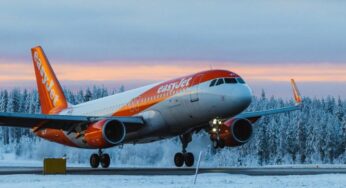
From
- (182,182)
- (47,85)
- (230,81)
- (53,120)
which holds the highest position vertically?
(47,85)

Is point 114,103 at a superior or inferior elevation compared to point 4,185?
superior

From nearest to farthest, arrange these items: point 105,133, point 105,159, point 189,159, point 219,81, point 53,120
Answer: point 219,81
point 105,133
point 53,120
point 189,159
point 105,159

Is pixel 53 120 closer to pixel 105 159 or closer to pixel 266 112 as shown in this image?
pixel 105 159

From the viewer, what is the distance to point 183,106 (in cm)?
4547

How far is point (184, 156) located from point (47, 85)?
18068 millimetres

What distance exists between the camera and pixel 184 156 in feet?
165

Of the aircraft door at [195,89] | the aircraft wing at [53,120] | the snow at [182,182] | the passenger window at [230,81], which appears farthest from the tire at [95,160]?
the snow at [182,182]

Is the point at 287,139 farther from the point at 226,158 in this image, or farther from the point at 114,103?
the point at 114,103

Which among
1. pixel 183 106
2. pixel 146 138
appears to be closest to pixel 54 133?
pixel 146 138

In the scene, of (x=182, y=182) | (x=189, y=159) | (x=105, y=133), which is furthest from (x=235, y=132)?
(x=182, y=182)

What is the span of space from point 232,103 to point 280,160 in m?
108

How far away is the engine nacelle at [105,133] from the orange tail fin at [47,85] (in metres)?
16.2

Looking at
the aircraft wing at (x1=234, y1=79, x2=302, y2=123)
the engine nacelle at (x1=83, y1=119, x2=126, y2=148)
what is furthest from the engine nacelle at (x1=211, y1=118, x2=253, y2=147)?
the engine nacelle at (x1=83, y1=119, x2=126, y2=148)

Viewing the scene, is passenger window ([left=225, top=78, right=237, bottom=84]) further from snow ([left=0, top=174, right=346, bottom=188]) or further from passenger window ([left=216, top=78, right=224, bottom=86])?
snow ([left=0, top=174, right=346, bottom=188])
